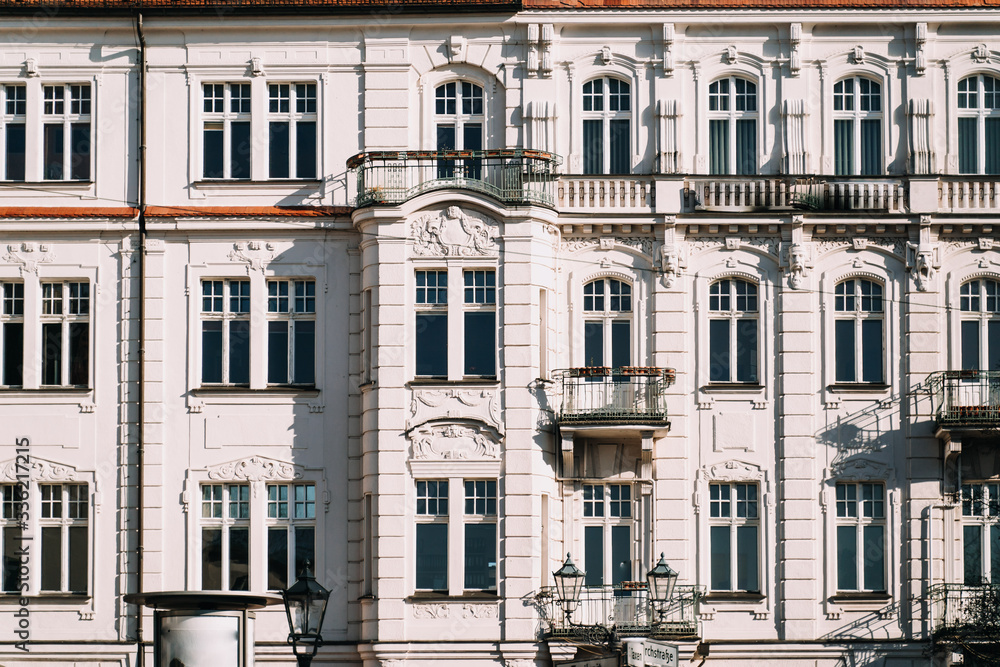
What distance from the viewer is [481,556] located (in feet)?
129

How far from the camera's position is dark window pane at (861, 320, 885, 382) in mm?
41094

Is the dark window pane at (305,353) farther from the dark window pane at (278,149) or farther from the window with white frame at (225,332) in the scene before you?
the dark window pane at (278,149)

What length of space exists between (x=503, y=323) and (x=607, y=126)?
17.1 ft

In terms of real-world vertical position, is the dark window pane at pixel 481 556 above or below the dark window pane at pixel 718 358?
below

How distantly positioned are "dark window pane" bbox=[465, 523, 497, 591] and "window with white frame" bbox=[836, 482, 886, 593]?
7330 millimetres

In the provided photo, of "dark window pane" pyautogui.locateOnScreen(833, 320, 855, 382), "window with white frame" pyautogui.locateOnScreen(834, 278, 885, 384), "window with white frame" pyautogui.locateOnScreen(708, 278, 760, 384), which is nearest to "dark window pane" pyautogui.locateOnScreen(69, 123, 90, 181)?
"window with white frame" pyautogui.locateOnScreen(708, 278, 760, 384)

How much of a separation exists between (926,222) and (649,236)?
232 inches

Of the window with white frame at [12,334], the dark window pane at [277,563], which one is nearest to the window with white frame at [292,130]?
the window with white frame at [12,334]

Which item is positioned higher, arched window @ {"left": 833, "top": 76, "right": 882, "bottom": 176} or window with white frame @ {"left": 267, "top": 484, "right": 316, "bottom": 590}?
arched window @ {"left": 833, "top": 76, "right": 882, "bottom": 176}

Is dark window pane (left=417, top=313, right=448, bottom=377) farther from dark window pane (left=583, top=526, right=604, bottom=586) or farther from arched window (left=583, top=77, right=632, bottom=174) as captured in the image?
arched window (left=583, top=77, right=632, bottom=174)

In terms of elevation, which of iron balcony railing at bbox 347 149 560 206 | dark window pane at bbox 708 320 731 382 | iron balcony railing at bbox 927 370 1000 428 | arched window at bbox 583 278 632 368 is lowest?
iron balcony railing at bbox 927 370 1000 428

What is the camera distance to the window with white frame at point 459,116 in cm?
4169

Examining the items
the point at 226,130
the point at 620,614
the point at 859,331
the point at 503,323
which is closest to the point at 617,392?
the point at 503,323

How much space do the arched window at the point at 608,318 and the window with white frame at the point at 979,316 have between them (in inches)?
283
